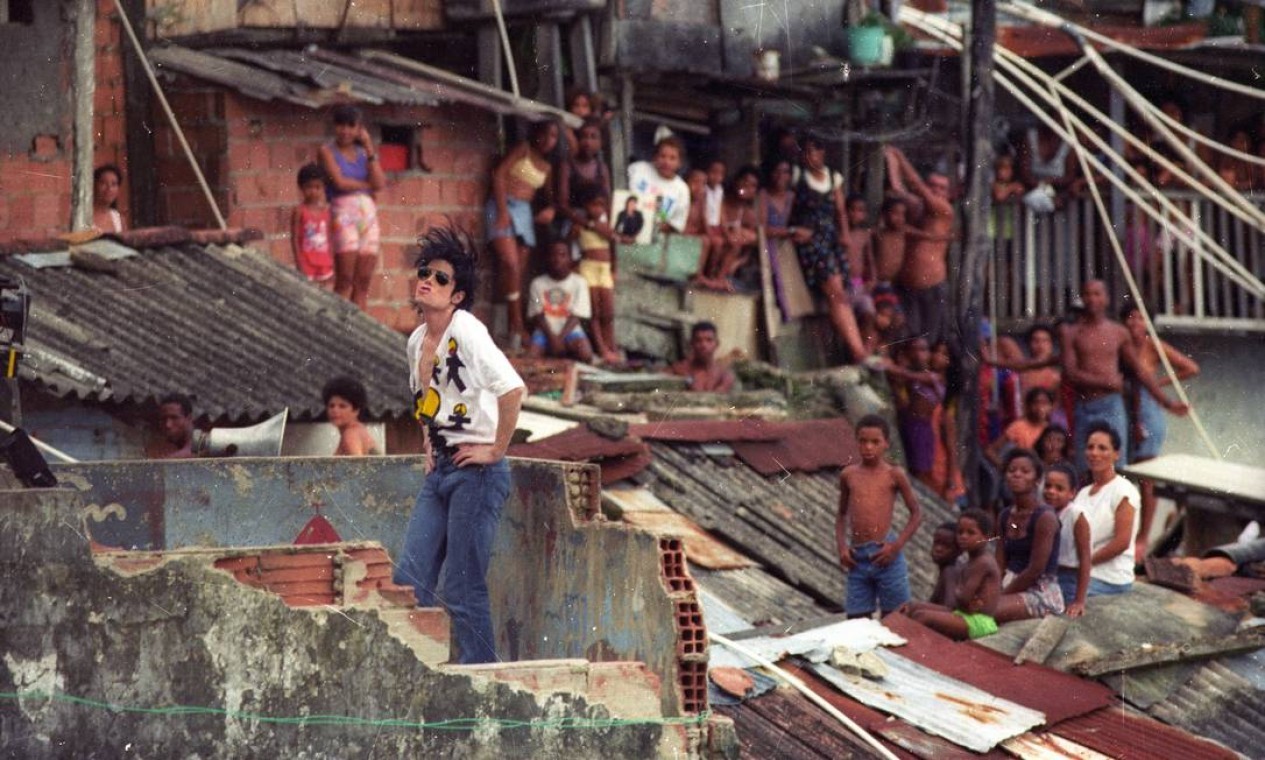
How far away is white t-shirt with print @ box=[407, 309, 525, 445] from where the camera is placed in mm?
9664

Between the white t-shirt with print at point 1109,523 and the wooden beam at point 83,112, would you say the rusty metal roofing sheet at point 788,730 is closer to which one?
the white t-shirt with print at point 1109,523

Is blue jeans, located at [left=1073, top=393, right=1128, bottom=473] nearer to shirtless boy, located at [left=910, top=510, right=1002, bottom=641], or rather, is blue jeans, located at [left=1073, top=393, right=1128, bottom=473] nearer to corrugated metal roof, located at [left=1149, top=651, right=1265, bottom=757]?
corrugated metal roof, located at [left=1149, top=651, right=1265, bottom=757]

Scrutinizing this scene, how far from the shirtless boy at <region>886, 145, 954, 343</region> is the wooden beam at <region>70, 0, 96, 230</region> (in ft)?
27.0

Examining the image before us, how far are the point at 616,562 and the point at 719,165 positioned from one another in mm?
11444

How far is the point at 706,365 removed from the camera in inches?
773

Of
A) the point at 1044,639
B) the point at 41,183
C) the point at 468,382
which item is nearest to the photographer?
the point at 468,382

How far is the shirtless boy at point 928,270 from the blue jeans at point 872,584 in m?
8.74

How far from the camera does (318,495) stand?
1084 cm

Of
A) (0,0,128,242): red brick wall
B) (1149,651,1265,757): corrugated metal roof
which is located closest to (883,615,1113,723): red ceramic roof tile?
(1149,651,1265,757): corrugated metal roof

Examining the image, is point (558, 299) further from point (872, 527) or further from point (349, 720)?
point (349, 720)

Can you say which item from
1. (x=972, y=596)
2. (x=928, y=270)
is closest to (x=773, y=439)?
(x=972, y=596)

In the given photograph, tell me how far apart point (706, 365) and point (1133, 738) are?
7.88m

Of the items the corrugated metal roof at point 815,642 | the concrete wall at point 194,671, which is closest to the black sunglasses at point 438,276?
the concrete wall at point 194,671

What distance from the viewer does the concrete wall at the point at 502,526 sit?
394 inches
